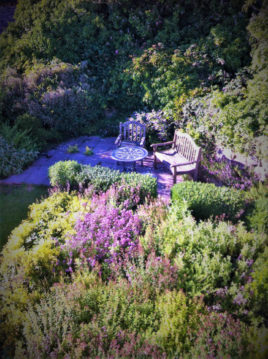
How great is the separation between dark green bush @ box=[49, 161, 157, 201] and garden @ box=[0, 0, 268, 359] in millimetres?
30

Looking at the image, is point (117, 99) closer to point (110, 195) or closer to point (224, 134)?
point (224, 134)

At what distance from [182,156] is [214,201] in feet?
7.48

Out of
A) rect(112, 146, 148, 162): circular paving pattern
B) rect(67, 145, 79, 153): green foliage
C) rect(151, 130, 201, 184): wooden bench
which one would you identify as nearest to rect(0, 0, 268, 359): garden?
rect(151, 130, 201, 184): wooden bench

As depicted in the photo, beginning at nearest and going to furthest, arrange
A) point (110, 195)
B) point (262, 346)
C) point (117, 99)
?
point (262, 346) < point (110, 195) < point (117, 99)

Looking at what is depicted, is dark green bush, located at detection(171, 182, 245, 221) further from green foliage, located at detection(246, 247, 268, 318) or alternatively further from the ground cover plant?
green foliage, located at detection(246, 247, 268, 318)

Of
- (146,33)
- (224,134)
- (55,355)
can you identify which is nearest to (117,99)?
(146,33)

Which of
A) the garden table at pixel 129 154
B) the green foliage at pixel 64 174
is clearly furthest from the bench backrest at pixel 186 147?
the green foliage at pixel 64 174

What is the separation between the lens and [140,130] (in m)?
7.63

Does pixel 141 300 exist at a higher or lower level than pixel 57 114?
lower

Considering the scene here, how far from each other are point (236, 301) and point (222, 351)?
62cm

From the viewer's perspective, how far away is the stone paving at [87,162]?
636cm

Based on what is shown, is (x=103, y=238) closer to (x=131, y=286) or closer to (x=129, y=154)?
(x=131, y=286)

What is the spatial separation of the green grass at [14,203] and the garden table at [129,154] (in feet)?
6.16

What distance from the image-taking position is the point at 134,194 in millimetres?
4992
